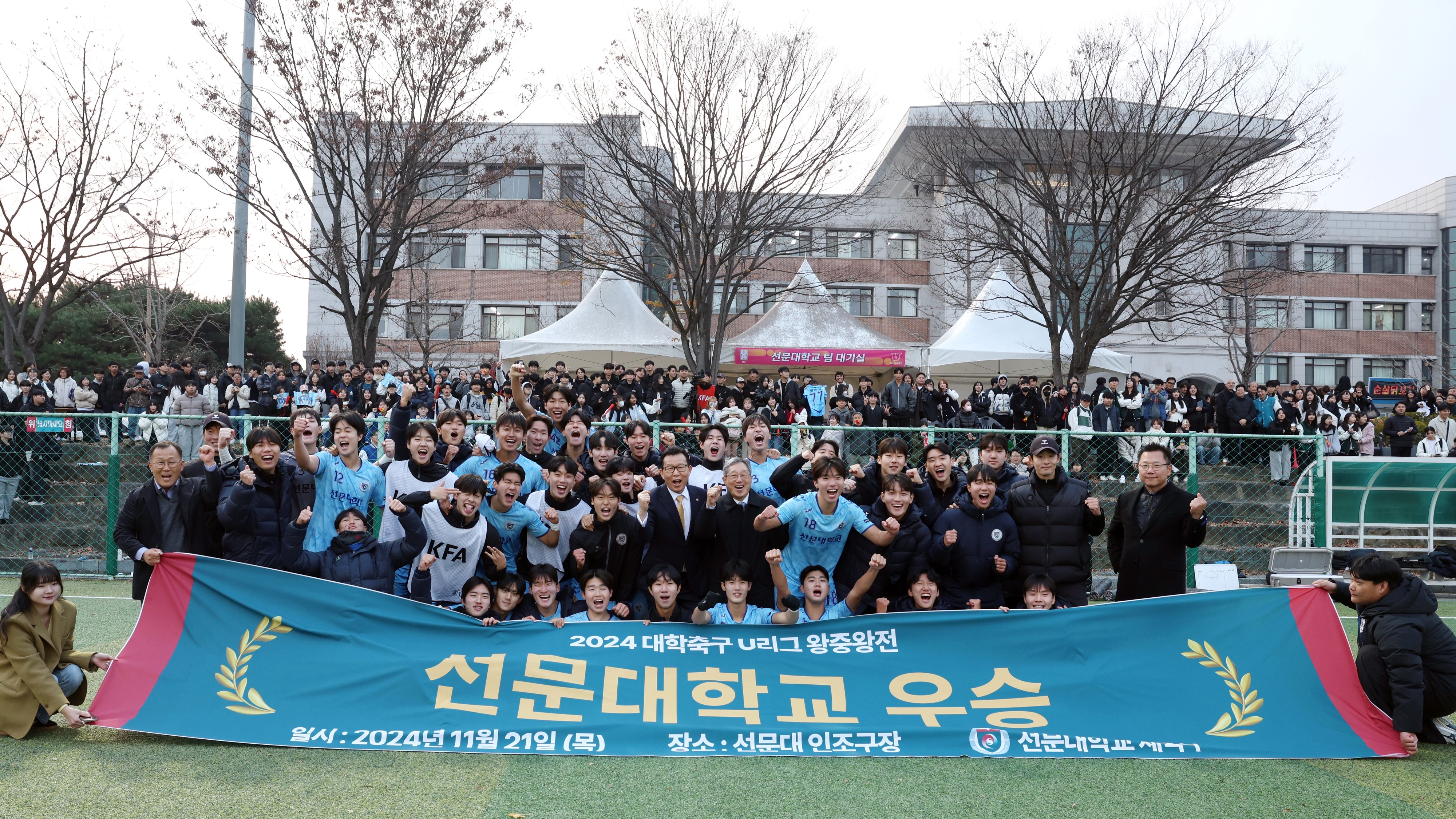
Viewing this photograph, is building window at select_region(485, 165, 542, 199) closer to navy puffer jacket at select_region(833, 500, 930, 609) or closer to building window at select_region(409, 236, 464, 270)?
building window at select_region(409, 236, 464, 270)

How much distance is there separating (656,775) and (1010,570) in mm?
2853

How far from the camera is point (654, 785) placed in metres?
4.31

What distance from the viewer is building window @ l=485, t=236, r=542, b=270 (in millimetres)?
37594

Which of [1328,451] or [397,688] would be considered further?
[1328,451]

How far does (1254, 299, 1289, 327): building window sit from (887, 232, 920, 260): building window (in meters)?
14.6

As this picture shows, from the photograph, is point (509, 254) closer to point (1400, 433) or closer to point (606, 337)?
point (606, 337)

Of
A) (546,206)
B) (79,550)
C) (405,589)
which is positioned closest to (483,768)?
(405,589)

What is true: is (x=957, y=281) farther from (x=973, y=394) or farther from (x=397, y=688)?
(x=397, y=688)

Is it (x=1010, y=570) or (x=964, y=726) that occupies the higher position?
(x=1010, y=570)

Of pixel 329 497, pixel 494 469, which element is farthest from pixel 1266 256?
pixel 329 497

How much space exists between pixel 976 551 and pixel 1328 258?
150ft

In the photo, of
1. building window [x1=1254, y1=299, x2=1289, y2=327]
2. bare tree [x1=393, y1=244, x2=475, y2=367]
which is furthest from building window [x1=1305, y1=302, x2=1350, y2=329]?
bare tree [x1=393, y1=244, x2=475, y2=367]

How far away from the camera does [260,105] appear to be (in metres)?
16.8

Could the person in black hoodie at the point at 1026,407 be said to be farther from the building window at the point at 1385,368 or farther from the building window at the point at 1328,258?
the building window at the point at 1385,368
